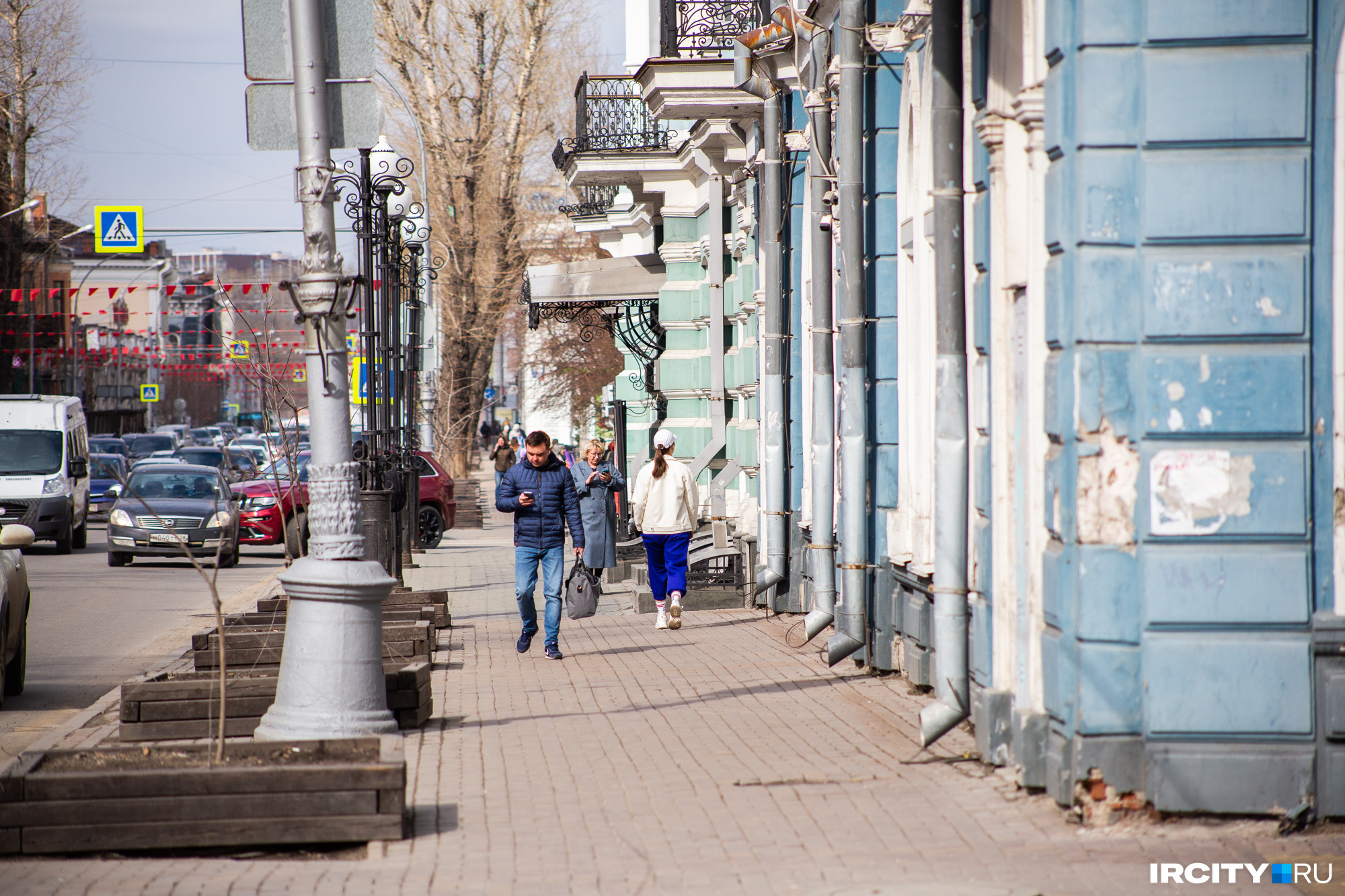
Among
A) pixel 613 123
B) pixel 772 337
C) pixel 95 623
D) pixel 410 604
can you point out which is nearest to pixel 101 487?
pixel 613 123

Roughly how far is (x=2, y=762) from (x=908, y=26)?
6.72 meters

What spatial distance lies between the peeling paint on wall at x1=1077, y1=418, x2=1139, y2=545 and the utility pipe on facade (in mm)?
3214

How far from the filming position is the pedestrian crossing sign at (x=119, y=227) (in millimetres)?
30875

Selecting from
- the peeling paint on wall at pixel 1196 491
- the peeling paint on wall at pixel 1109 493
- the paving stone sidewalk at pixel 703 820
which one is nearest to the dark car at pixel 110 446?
the paving stone sidewalk at pixel 703 820

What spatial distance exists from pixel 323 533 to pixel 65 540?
67.8ft

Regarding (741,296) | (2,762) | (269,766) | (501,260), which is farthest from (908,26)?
(501,260)

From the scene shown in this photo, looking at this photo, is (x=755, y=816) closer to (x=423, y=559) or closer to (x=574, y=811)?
(x=574, y=811)

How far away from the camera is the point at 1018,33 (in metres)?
6.95

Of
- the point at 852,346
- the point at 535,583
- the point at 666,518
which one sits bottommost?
the point at 535,583

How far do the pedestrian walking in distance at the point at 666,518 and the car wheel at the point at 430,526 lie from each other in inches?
527

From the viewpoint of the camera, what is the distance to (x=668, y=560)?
14203 millimetres

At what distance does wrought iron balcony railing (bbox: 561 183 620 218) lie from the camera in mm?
29219

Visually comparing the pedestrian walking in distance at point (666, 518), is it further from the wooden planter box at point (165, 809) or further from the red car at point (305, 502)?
the red car at point (305, 502)

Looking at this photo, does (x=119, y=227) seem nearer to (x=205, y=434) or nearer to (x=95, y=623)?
(x=95, y=623)
